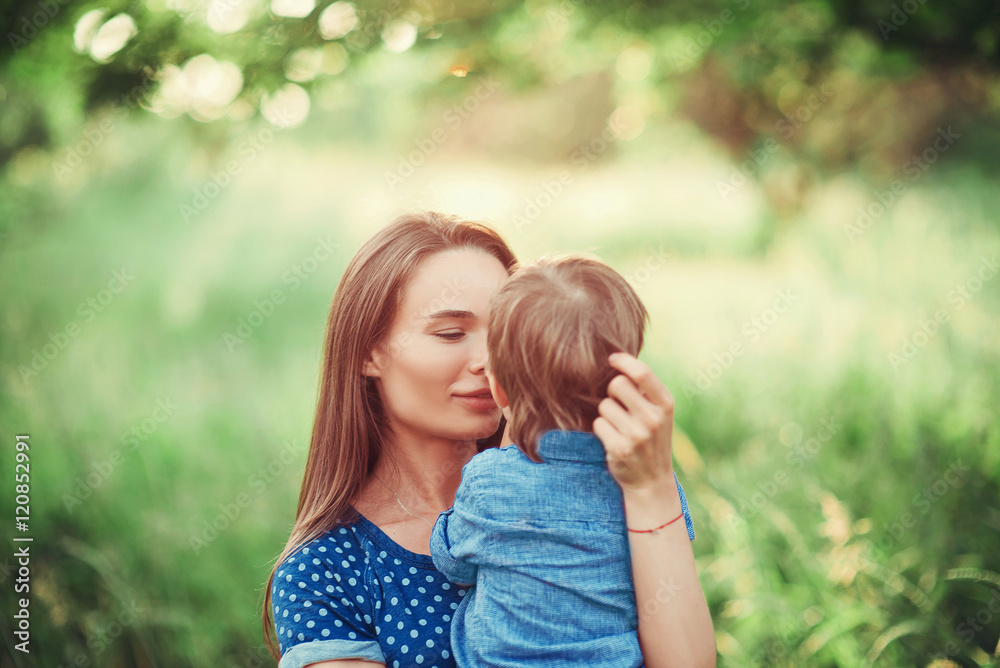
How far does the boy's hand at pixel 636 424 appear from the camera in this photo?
4.32 ft

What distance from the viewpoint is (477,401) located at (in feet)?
5.68

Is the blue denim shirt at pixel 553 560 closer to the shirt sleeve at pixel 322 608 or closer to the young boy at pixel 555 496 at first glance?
the young boy at pixel 555 496

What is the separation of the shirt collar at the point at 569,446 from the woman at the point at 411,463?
0.22 feet

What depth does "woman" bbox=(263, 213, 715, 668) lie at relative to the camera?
54.2 inches

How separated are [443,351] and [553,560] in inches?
20.9

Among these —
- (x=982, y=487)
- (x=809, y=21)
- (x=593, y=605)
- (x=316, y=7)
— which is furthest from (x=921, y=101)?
(x=593, y=605)

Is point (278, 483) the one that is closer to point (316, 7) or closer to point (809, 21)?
point (316, 7)

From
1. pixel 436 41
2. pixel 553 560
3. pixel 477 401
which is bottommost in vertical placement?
pixel 553 560

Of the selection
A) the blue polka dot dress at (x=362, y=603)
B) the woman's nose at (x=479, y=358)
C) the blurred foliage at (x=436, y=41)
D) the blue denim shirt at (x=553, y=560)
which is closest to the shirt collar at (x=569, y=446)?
the blue denim shirt at (x=553, y=560)

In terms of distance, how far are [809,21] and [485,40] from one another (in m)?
1.88

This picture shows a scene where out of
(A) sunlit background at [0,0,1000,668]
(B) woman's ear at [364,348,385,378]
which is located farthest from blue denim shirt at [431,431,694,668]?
(A) sunlit background at [0,0,1000,668]

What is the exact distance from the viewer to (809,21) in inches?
161

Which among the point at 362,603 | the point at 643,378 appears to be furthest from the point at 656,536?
the point at 362,603

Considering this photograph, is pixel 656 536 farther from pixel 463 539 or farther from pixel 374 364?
pixel 374 364
